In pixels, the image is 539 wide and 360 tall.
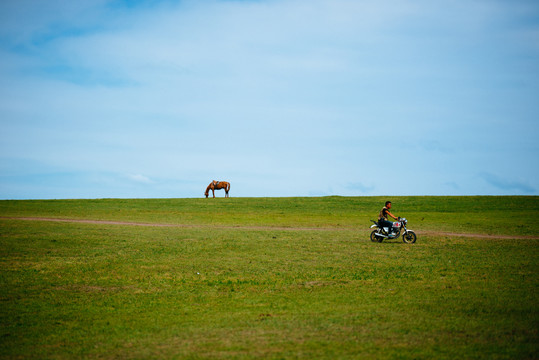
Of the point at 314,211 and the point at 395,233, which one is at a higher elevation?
the point at 314,211

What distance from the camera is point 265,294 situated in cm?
1402

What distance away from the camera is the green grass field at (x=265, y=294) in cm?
902

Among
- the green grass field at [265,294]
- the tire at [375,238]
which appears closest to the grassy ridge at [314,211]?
the green grass field at [265,294]

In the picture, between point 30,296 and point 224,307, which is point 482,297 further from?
point 30,296

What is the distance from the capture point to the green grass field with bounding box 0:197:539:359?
9.02 meters

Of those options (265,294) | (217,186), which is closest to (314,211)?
(217,186)

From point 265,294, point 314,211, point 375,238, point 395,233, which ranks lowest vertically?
point 265,294

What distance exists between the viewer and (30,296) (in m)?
14.2

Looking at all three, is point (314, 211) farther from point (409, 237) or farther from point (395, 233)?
point (395, 233)

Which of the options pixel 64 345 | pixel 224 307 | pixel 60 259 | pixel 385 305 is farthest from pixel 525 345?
pixel 60 259

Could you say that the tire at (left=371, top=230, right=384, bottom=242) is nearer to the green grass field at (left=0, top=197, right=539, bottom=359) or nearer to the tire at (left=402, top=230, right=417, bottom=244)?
the green grass field at (left=0, top=197, right=539, bottom=359)

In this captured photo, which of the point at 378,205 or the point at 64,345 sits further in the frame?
the point at 378,205

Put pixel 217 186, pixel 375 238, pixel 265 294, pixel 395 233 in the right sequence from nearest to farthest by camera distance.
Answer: pixel 265 294 → pixel 395 233 → pixel 375 238 → pixel 217 186

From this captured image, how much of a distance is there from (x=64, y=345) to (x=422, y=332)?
27.6ft
